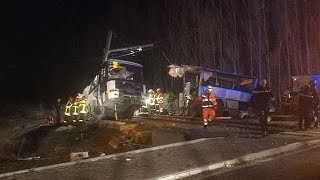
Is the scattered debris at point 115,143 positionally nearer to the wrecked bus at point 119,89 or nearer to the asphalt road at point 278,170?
the asphalt road at point 278,170

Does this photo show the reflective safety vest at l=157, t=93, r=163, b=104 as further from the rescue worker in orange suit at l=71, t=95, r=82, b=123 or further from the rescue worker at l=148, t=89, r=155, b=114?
the rescue worker in orange suit at l=71, t=95, r=82, b=123

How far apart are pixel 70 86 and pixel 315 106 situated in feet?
151

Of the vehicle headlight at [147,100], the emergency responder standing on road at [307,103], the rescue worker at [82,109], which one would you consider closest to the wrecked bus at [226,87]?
the vehicle headlight at [147,100]

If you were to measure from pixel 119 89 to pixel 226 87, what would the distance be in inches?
223

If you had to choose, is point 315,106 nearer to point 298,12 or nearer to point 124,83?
point 124,83

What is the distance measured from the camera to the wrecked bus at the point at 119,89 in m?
21.7

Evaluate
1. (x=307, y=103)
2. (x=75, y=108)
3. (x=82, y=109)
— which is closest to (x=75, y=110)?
(x=75, y=108)

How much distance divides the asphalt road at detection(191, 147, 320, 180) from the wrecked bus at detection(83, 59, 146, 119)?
12.9 metres

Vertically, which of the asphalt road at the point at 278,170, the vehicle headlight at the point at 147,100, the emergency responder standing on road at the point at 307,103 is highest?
the vehicle headlight at the point at 147,100

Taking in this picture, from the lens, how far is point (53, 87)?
58312 millimetres

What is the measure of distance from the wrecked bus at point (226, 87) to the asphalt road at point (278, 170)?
12801 millimetres

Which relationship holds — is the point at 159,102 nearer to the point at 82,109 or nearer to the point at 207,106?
the point at 82,109

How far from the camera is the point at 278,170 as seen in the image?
834 cm

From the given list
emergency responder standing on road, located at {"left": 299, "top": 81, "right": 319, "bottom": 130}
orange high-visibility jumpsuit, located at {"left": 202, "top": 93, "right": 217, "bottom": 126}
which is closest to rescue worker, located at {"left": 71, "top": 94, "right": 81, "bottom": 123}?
orange high-visibility jumpsuit, located at {"left": 202, "top": 93, "right": 217, "bottom": 126}
